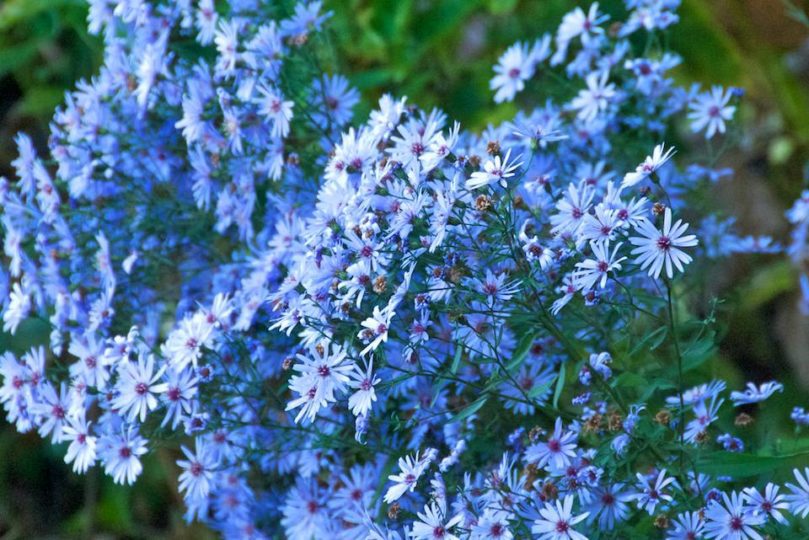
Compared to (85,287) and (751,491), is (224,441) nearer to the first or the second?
(85,287)

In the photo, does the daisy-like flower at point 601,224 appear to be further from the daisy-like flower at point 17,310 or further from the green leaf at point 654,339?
the daisy-like flower at point 17,310

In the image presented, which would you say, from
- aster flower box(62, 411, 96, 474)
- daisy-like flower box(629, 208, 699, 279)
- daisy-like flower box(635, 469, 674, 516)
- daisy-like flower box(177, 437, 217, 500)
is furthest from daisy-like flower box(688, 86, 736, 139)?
aster flower box(62, 411, 96, 474)

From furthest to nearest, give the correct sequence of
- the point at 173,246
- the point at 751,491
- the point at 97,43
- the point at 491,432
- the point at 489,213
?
the point at 97,43, the point at 173,246, the point at 491,432, the point at 489,213, the point at 751,491

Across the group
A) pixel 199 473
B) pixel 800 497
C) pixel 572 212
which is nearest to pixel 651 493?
pixel 800 497

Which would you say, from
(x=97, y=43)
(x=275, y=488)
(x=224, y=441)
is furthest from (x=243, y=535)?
(x=97, y=43)

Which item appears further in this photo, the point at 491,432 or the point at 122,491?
the point at 122,491

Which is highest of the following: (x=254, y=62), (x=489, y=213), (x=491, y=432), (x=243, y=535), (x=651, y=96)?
(x=651, y=96)
